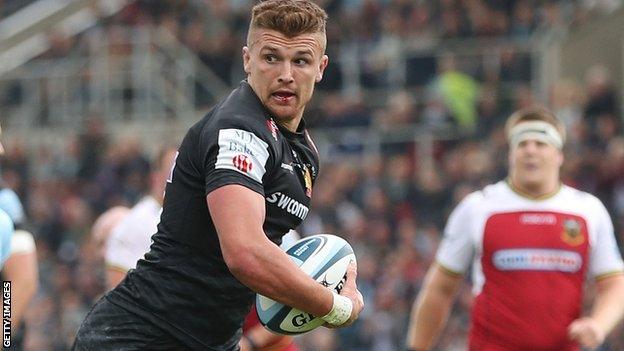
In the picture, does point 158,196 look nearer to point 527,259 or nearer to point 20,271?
point 20,271

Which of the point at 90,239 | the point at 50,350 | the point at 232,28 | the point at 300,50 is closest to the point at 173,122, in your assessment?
the point at 232,28

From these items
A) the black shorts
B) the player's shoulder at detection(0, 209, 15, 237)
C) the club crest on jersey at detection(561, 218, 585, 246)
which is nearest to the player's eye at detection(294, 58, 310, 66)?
the black shorts

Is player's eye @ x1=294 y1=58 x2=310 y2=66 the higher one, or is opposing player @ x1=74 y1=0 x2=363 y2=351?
player's eye @ x1=294 y1=58 x2=310 y2=66

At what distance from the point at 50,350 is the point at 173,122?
5.57 meters

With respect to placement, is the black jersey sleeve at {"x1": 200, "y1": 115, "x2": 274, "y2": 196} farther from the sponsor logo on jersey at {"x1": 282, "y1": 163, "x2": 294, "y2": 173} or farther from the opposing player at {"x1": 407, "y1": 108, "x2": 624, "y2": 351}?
the opposing player at {"x1": 407, "y1": 108, "x2": 624, "y2": 351}

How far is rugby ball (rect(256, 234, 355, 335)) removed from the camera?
511 centimetres

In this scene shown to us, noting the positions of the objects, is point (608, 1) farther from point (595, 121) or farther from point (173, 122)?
point (173, 122)

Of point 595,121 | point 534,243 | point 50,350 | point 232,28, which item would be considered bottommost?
point 50,350

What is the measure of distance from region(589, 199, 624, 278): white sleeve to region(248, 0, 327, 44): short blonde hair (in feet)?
10.8

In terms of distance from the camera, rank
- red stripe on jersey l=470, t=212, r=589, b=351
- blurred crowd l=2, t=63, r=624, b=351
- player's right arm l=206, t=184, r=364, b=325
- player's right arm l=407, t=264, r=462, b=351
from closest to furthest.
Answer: player's right arm l=206, t=184, r=364, b=325
red stripe on jersey l=470, t=212, r=589, b=351
player's right arm l=407, t=264, r=462, b=351
blurred crowd l=2, t=63, r=624, b=351

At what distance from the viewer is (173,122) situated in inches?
812

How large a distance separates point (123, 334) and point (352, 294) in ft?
2.73

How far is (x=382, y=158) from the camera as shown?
17703 mm

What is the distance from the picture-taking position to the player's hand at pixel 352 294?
4996 millimetres
